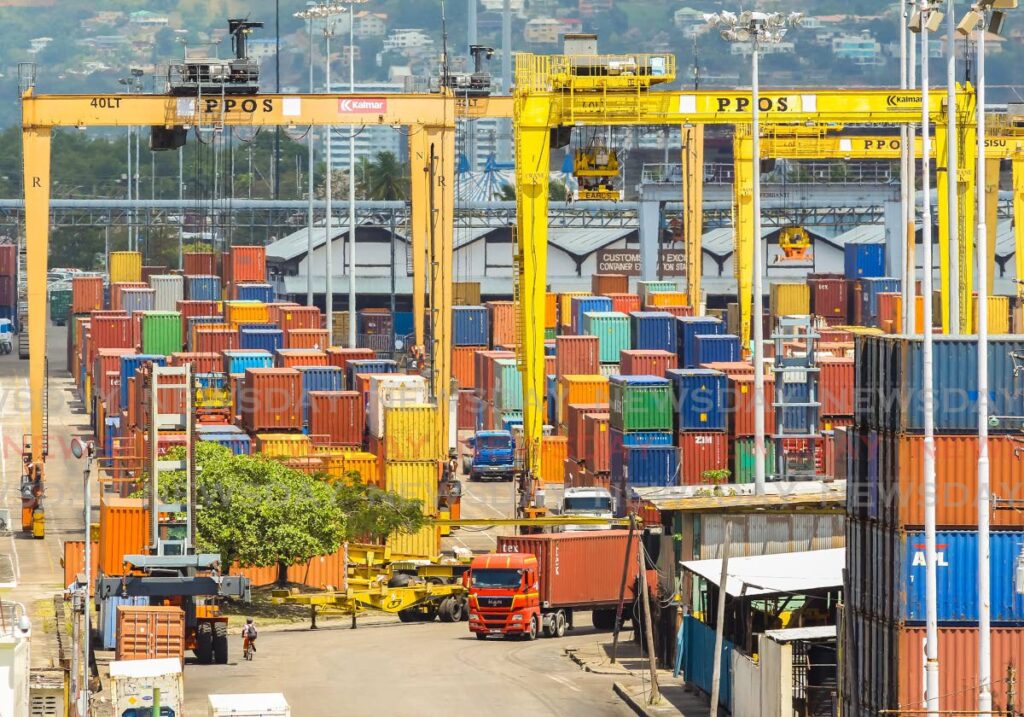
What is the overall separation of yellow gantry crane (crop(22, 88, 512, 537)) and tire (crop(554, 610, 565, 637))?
14.9 meters

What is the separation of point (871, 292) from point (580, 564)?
66689 millimetres

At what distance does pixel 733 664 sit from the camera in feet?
145

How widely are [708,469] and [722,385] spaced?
108 inches

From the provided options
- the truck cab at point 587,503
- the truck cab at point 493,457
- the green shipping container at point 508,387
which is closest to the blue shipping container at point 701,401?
the truck cab at point 587,503

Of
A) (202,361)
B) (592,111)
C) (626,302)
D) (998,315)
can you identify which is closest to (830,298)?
(998,315)

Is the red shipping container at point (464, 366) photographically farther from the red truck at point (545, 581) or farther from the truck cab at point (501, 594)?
the truck cab at point (501, 594)

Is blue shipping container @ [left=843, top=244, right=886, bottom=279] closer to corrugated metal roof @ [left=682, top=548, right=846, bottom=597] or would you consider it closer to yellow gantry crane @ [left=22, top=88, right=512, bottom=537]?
yellow gantry crane @ [left=22, top=88, right=512, bottom=537]

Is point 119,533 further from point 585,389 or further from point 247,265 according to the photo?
point 247,265

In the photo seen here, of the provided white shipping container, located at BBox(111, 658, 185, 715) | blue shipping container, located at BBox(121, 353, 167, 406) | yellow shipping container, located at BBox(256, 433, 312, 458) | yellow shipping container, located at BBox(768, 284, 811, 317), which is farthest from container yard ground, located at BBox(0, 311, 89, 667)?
yellow shipping container, located at BBox(768, 284, 811, 317)

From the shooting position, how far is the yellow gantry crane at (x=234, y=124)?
72000 mm

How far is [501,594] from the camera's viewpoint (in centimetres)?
5553

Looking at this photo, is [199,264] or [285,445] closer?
[285,445]

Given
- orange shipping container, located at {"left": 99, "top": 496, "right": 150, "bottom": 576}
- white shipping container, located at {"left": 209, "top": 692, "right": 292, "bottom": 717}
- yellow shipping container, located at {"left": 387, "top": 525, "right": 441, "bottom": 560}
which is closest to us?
white shipping container, located at {"left": 209, "top": 692, "right": 292, "bottom": 717}

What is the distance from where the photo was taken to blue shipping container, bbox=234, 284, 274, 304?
11806 cm
